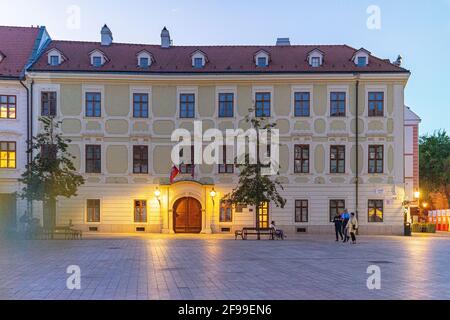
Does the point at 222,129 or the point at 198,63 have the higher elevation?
the point at 198,63

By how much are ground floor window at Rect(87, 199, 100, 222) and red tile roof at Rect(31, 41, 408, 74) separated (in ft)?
29.0

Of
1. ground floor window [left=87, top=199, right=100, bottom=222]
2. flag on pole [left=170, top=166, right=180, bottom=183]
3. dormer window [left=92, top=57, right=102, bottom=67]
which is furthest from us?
dormer window [left=92, top=57, right=102, bottom=67]

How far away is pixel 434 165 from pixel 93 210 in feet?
173

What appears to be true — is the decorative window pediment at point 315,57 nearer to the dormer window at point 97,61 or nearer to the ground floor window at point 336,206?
the ground floor window at point 336,206

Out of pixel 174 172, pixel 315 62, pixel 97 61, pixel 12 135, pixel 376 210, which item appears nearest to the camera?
pixel 174 172

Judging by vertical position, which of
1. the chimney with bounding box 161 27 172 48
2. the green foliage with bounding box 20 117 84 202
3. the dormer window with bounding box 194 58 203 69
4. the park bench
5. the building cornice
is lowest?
the park bench

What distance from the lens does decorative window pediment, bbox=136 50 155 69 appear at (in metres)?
42.1

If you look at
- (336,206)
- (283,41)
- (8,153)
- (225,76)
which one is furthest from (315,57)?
(8,153)

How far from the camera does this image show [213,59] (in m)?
43.3

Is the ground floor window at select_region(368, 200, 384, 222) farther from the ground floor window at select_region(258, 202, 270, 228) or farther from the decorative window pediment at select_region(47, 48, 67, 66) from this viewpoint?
the decorative window pediment at select_region(47, 48, 67, 66)

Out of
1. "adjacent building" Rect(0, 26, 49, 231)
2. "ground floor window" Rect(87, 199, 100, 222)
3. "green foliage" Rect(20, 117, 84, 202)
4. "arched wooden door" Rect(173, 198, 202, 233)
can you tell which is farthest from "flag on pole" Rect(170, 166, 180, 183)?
"adjacent building" Rect(0, 26, 49, 231)

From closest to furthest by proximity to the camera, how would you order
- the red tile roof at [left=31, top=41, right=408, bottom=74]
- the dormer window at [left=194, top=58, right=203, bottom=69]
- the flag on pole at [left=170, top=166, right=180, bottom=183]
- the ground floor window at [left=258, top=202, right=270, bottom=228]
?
the flag on pole at [left=170, top=166, right=180, bottom=183], the ground floor window at [left=258, top=202, right=270, bottom=228], the red tile roof at [left=31, top=41, right=408, bottom=74], the dormer window at [left=194, top=58, right=203, bottom=69]

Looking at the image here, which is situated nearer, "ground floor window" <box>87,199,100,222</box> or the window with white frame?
"ground floor window" <box>87,199,100,222</box>

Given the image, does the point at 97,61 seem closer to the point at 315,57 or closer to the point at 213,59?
the point at 213,59
